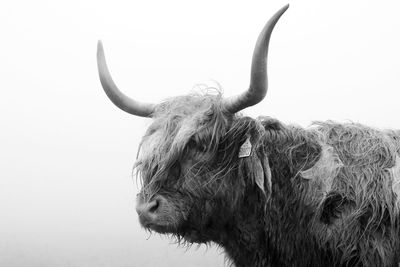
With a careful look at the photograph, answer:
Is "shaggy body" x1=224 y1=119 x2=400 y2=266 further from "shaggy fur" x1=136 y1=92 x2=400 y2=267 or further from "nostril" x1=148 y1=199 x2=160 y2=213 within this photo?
"nostril" x1=148 y1=199 x2=160 y2=213

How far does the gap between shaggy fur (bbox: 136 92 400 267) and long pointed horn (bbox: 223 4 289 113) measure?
370 millimetres

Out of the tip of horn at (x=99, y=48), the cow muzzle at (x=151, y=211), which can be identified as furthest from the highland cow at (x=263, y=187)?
the tip of horn at (x=99, y=48)

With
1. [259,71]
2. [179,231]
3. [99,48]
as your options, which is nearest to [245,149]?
[259,71]

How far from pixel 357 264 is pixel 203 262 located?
10.6 m

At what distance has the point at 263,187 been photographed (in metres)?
A: 4.93

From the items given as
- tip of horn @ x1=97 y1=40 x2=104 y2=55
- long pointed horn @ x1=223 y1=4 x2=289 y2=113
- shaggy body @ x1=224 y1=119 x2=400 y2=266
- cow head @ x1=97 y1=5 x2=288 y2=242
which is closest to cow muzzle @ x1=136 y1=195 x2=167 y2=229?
cow head @ x1=97 y1=5 x2=288 y2=242

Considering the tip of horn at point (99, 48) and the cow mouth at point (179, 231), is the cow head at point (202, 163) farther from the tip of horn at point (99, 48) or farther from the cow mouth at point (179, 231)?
the tip of horn at point (99, 48)

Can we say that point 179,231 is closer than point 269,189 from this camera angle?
Yes

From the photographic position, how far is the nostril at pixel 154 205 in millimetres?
4609

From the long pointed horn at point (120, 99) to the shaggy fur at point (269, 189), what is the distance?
36 cm

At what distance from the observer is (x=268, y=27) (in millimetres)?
4418

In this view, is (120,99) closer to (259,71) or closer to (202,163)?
(202,163)

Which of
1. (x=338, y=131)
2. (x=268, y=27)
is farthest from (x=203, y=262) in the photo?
(x=268, y=27)

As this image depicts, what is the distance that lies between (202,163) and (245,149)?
17.5 inches
